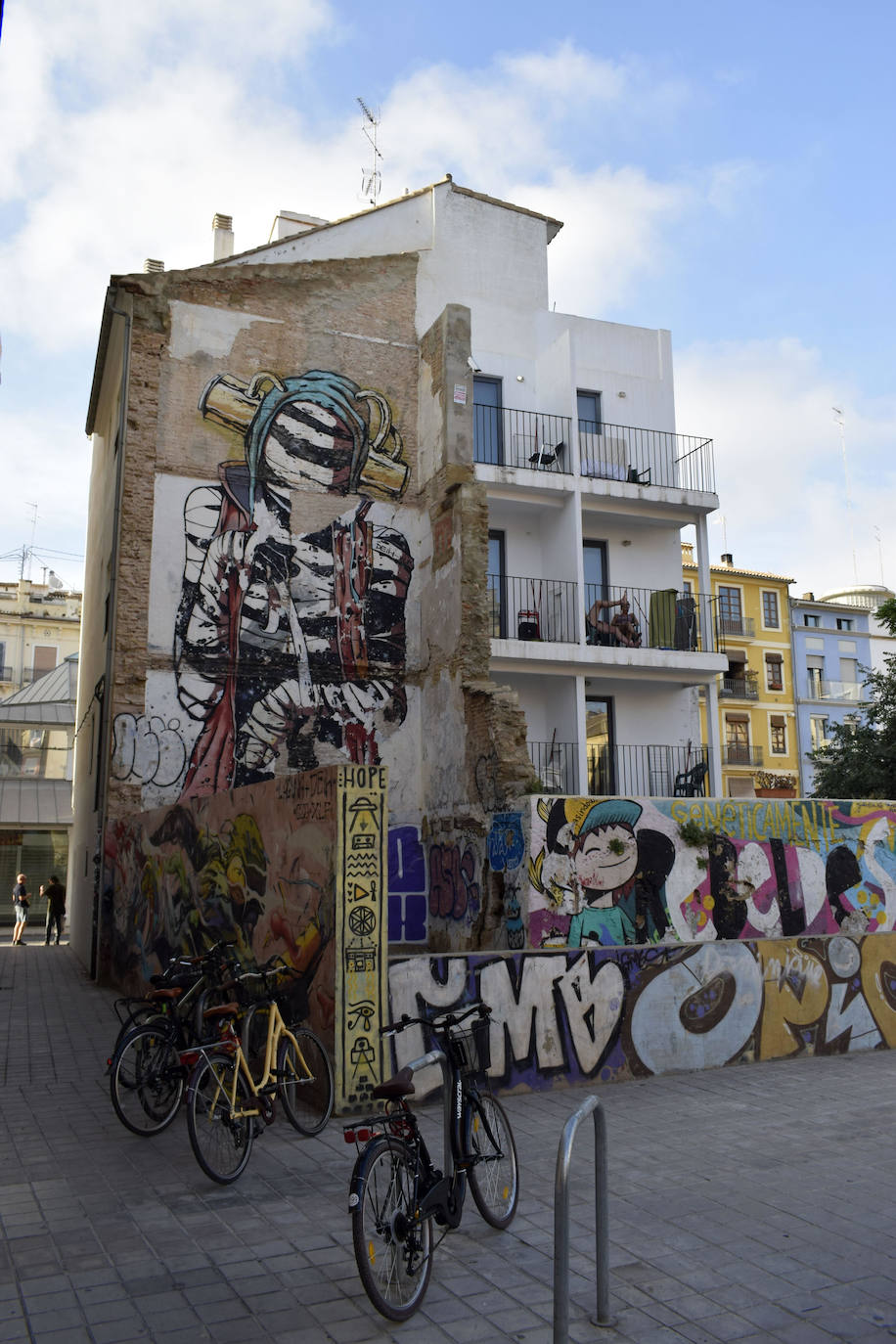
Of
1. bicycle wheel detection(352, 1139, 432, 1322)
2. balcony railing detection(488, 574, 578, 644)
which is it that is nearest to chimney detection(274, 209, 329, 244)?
balcony railing detection(488, 574, 578, 644)

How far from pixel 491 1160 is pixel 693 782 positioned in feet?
52.1

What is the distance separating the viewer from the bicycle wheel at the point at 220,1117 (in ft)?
20.3

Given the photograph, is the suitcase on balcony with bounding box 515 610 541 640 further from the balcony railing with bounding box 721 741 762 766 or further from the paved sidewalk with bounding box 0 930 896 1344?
the balcony railing with bounding box 721 741 762 766

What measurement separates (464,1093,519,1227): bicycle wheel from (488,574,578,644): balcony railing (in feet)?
48.7

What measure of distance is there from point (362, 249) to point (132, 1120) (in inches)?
703

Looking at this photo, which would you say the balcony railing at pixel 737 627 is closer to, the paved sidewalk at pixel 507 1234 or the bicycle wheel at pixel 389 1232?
the paved sidewalk at pixel 507 1234

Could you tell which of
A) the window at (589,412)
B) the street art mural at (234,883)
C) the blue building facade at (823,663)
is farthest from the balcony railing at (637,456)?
the blue building facade at (823,663)

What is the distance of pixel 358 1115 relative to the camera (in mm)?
7973

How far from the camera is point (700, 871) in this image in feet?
47.9

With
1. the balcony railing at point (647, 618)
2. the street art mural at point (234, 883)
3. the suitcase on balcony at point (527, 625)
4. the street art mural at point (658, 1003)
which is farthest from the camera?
the balcony railing at point (647, 618)

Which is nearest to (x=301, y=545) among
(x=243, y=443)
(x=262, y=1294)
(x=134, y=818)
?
(x=243, y=443)

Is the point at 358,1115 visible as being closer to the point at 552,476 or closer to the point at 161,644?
the point at 161,644

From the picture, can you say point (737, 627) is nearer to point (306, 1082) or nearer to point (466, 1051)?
point (306, 1082)

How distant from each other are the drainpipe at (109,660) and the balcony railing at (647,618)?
922 centimetres
